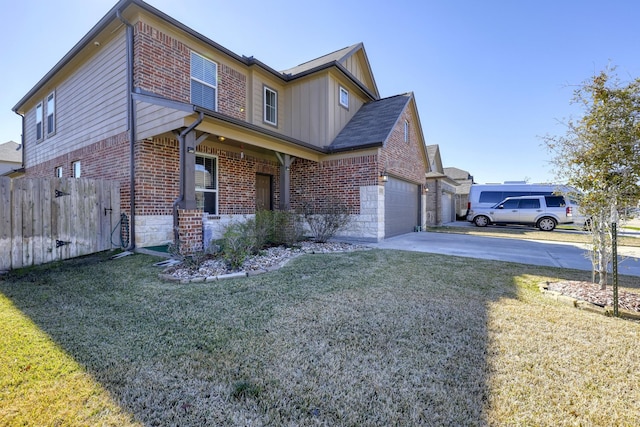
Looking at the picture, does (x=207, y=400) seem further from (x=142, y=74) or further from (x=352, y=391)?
(x=142, y=74)

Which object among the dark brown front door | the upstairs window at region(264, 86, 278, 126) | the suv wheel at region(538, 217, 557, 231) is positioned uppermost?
the upstairs window at region(264, 86, 278, 126)

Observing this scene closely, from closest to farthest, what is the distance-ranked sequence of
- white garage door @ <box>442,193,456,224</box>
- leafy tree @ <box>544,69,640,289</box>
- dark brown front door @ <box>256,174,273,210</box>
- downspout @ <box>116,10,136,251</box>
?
leafy tree @ <box>544,69,640,289</box>
downspout @ <box>116,10,136,251</box>
dark brown front door @ <box>256,174,273,210</box>
white garage door @ <box>442,193,456,224</box>

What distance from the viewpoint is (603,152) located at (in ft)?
12.5

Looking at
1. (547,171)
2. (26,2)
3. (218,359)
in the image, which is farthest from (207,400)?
(26,2)

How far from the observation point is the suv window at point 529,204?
14325 mm

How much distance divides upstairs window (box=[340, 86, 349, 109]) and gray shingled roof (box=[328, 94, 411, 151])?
0.65 m

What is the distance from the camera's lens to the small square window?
9.09 meters

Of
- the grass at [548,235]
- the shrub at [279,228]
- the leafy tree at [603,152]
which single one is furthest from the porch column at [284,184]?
the grass at [548,235]

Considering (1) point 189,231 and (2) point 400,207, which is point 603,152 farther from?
(2) point 400,207

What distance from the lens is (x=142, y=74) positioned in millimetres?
7047

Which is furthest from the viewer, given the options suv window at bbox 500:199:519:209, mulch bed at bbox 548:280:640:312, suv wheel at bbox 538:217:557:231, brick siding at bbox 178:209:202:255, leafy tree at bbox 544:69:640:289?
suv window at bbox 500:199:519:209

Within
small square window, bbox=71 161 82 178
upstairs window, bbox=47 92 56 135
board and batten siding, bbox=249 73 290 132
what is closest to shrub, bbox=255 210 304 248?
board and batten siding, bbox=249 73 290 132

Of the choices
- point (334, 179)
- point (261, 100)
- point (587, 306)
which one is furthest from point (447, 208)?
point (587, 306)

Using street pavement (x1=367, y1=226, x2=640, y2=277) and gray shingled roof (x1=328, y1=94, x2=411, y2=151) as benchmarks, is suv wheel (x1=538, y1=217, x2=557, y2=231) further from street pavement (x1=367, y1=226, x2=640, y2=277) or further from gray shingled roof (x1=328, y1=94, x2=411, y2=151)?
gray shingled roof (x1=328, y1=94, x2=411, y2=151)
